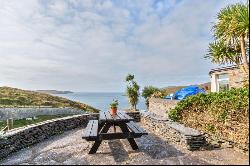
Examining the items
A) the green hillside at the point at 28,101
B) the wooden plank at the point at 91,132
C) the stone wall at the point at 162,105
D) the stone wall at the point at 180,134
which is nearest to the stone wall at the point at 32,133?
the wooden plank at the point at 91,132

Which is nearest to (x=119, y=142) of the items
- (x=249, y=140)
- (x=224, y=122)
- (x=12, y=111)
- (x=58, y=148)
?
(x=58, y=148)

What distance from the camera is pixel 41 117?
2431cm

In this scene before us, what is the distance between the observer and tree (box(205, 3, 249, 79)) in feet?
31.5

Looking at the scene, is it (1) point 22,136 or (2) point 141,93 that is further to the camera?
(2) point 141,93

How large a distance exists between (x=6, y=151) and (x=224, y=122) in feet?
23.9

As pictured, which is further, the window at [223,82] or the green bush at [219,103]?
the window at [223,82]

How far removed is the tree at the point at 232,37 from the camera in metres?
9.60

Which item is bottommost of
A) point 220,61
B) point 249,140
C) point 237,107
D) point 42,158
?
point 42,158

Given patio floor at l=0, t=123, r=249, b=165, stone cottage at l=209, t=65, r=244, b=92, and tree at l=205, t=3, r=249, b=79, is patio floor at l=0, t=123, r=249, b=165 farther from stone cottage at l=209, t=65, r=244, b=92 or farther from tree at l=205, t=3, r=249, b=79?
stone cottage at l=209, t=65, r=244, b=92

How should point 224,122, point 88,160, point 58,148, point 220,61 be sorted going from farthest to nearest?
point 220,61 < point 58,148 < point 224,122 < point 88,160

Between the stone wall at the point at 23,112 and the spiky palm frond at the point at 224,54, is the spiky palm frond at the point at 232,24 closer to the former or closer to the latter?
the spiky palm frond at the point at 224,54

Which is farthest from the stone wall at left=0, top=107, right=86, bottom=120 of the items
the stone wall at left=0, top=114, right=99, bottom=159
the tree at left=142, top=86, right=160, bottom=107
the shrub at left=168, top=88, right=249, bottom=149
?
the shrub at left=168, top=88, right=249, bottom=149

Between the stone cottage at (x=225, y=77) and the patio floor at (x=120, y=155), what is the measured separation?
10.1m

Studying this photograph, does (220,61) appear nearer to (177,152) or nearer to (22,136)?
(177,152)
